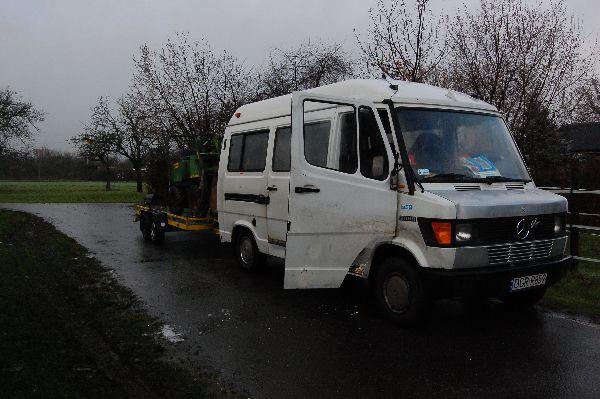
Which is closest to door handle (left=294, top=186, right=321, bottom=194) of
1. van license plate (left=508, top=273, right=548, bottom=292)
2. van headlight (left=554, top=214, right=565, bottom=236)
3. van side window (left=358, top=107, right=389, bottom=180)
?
van side window (left=358, top=107, right=389, bottom=180)

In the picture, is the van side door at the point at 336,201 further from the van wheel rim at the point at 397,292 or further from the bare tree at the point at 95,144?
the bare tree at the point at 95,144

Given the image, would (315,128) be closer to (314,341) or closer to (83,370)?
(314,341)

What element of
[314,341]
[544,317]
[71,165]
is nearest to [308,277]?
[314,341]

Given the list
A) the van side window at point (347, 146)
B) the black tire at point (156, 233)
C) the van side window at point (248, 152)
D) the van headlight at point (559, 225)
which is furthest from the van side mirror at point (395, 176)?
the black tire at point (156, 233)

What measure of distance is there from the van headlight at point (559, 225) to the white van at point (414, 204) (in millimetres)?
16

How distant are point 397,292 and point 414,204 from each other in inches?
39.9

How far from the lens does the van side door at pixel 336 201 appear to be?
549 centimetres

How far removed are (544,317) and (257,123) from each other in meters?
4.95

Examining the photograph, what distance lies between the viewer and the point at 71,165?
96125 millimetres

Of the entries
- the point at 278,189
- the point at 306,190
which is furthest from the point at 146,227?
the point at 306,190

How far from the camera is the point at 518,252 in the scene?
5227mm

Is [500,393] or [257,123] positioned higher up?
[257,123]

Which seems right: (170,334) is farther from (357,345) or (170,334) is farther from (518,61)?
(518,61)

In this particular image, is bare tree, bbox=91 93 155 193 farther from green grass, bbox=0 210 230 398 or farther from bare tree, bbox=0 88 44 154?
green grass, bbox=0 210 230 398
